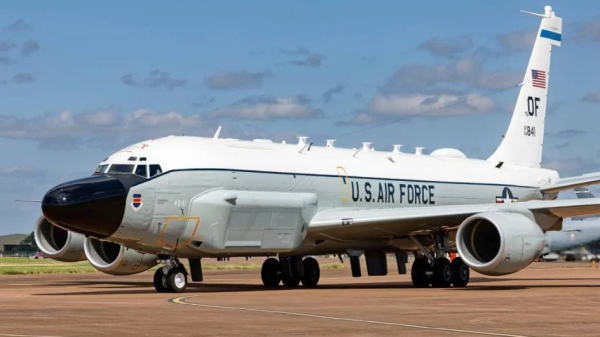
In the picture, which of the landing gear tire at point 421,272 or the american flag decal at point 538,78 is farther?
the american flag decal at point 538,78

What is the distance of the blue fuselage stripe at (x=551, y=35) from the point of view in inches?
1662

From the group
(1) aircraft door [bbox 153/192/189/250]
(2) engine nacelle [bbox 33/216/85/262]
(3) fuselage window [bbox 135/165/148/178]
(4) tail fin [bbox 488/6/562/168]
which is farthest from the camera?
(4) tail fin [bbox 488/6/562/168]

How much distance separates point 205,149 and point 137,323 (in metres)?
12.7

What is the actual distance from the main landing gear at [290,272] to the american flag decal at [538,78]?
12.9m

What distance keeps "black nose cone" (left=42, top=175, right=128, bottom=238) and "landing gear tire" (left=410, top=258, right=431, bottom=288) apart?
31.7 ft

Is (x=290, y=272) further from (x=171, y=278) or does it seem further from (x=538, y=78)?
(x=538, y=78)

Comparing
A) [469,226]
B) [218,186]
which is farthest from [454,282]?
[218,186]

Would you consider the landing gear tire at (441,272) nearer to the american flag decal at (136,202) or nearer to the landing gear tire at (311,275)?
the landing gear tire at (311,275)

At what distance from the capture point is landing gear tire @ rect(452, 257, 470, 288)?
32406mm

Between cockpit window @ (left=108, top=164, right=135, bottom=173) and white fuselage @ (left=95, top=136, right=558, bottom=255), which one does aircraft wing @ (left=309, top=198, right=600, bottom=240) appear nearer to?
white fuselage @ (left=95, top=136, right=558, bottom=255)

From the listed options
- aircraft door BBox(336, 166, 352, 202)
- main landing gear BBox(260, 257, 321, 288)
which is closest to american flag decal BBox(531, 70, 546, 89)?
aircraft door BBox(336, 166, 352, 202)

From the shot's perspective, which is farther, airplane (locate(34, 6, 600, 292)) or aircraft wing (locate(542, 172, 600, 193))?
aircraft wing (locate(542, 172, 600, 193))

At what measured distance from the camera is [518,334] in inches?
590

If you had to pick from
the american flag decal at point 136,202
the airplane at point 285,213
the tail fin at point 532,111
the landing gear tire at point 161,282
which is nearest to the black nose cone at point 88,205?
the airplane at point 285,213
